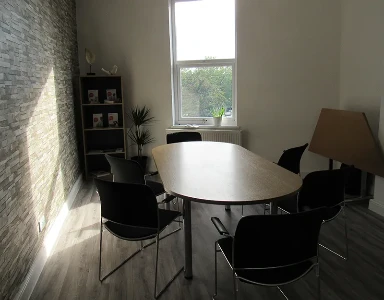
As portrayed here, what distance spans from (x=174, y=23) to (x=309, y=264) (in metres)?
4.44

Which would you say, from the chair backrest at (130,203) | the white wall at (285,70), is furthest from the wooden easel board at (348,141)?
the chair backrest at (130,203)

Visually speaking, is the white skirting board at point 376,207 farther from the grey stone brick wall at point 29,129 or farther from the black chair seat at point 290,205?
the grey stone brick wall at point 29,129

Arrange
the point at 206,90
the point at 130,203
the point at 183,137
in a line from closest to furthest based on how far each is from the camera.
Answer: the point at 130,203, the point at 183,137, the point at 206,90

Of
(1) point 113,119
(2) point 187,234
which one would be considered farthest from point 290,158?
(1) point 113,119

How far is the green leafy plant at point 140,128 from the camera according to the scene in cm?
520

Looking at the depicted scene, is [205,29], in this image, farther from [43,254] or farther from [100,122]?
[43,254]

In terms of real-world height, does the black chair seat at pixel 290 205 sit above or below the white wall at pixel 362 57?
below

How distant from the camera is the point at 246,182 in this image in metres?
2.27

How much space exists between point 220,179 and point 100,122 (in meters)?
3.40

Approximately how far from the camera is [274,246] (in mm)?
1661

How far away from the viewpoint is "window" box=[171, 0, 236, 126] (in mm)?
5215

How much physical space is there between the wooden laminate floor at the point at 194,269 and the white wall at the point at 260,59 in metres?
1.96

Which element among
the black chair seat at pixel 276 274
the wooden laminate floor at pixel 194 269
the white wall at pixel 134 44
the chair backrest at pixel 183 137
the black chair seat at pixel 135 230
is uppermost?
the white wall at pixel 134 44

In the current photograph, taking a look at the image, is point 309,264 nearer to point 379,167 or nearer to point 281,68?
point 379,167
